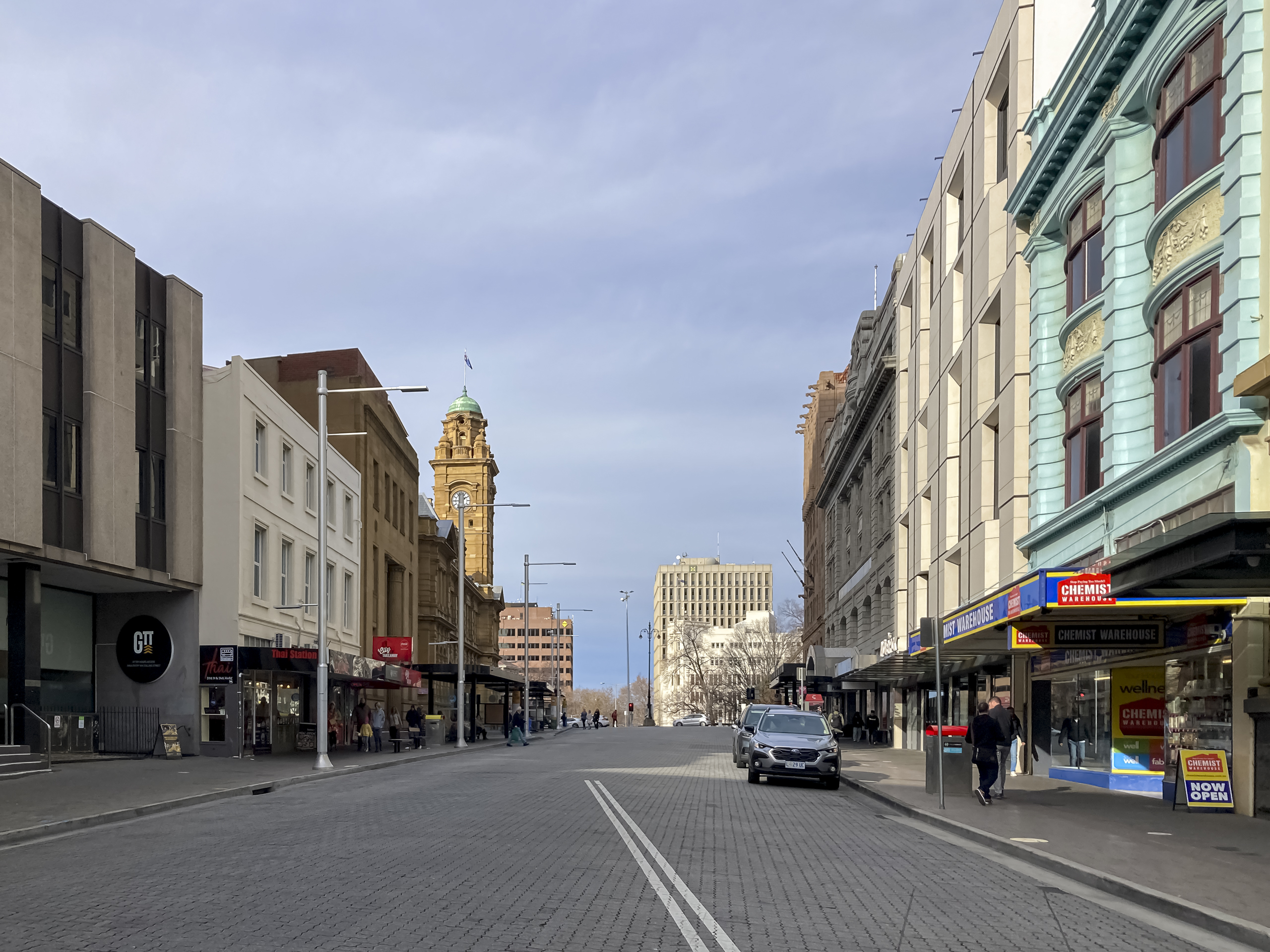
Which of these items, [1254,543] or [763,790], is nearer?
[1254,543]

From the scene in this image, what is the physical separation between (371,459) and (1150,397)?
42341 millimetres

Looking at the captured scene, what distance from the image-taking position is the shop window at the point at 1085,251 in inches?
995

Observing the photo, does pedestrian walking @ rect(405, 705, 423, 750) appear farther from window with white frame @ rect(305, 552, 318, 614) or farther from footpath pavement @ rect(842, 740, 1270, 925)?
footpath pavement @ rect(842, 740, 1270, 925)

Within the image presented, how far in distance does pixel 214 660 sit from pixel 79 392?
8.89 metres

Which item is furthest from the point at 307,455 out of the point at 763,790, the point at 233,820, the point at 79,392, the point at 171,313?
the point at 233,820

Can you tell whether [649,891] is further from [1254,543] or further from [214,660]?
[214,660]

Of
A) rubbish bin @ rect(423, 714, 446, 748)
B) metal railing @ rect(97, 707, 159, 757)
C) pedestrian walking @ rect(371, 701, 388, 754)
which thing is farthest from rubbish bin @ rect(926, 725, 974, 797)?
rubbish bin @ rect(423, 714, 446, 748)

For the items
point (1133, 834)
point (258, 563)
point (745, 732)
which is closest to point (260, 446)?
point (258, 563)

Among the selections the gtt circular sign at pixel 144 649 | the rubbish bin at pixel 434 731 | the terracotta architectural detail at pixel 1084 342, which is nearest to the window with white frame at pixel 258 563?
the gtt circular sign at pixel 144 649

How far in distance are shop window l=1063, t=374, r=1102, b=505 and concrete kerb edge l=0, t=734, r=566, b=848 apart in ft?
52.0

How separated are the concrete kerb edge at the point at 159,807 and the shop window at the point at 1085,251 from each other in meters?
17.6

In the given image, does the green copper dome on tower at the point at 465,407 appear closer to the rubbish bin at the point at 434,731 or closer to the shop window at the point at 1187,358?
the rubbish bin at the point at 434,731

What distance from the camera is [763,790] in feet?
85.9

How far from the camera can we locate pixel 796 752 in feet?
88.1
